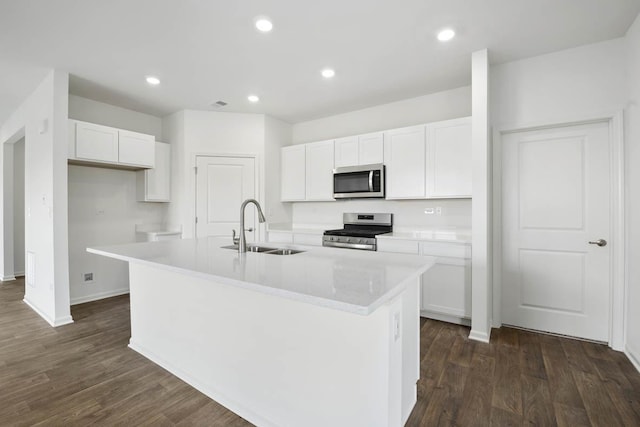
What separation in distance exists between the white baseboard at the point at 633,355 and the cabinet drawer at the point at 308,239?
119 inches

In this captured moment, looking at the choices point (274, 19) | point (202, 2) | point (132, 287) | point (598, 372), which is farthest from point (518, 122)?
point (132, 287)

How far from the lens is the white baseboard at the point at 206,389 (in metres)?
1.77

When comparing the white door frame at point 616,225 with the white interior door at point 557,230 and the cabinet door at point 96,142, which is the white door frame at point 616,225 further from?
the cabinet door at point 96,142

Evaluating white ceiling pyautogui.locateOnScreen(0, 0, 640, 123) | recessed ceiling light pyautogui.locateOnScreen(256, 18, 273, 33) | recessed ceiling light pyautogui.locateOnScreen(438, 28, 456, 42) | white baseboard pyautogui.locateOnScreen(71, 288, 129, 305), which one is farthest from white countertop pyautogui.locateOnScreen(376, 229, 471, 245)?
white baseboard pyautogui.locateOnScreen(71, 288, 129, 305)

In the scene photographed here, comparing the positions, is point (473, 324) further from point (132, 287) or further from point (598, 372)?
point (132, 287)

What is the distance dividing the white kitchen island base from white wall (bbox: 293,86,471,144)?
2685 millimetres

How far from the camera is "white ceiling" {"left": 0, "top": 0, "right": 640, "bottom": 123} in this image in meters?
2.19

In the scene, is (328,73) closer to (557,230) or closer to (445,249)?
(445,249)

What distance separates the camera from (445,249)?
3.15 metres

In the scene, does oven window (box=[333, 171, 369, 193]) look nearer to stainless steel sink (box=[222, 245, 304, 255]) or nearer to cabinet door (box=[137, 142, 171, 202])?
stainless steel sink (box=[222, 245, 304, 255])

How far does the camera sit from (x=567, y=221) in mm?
2848

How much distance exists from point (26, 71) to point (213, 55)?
201cm

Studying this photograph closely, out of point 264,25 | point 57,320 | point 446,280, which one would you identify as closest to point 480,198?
point 446,280

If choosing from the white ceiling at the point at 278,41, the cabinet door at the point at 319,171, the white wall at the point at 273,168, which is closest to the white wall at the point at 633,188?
the white ceiling at the point at 278,41
